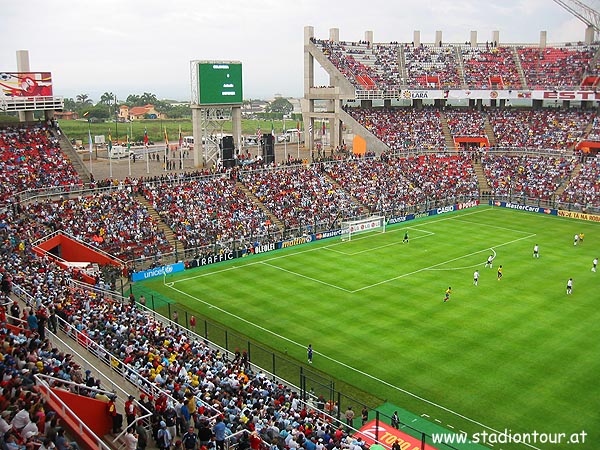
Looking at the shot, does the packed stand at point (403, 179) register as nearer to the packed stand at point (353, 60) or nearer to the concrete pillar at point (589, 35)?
the packed stand at point (353, 60)

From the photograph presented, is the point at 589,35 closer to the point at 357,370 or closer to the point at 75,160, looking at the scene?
the point at 75,160

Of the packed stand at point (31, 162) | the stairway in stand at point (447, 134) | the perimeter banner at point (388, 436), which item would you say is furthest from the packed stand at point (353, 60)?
the perimeter banner at point (388, 436)

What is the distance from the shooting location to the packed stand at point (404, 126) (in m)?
73.8

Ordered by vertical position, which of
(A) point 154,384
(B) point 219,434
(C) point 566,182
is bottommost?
(B) point 219,434

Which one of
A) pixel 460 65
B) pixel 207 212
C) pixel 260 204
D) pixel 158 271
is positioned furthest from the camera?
pixel 460 65

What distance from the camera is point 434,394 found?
81.7 feet

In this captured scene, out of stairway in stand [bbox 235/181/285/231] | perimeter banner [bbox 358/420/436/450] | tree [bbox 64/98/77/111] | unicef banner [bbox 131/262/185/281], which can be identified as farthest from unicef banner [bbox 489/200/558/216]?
tree [bbox 64/98/77/111]

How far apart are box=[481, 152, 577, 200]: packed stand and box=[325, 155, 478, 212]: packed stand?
2487mm

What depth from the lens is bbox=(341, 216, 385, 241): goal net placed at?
52.0 metres

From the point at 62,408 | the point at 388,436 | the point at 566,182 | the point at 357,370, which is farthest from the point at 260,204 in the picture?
the point at 62,408

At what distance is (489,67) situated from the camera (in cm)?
8181

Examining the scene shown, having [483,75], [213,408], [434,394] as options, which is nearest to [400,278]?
[434,394]

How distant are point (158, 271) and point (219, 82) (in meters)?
28.4

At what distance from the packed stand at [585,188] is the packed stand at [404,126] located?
53.7 ft
